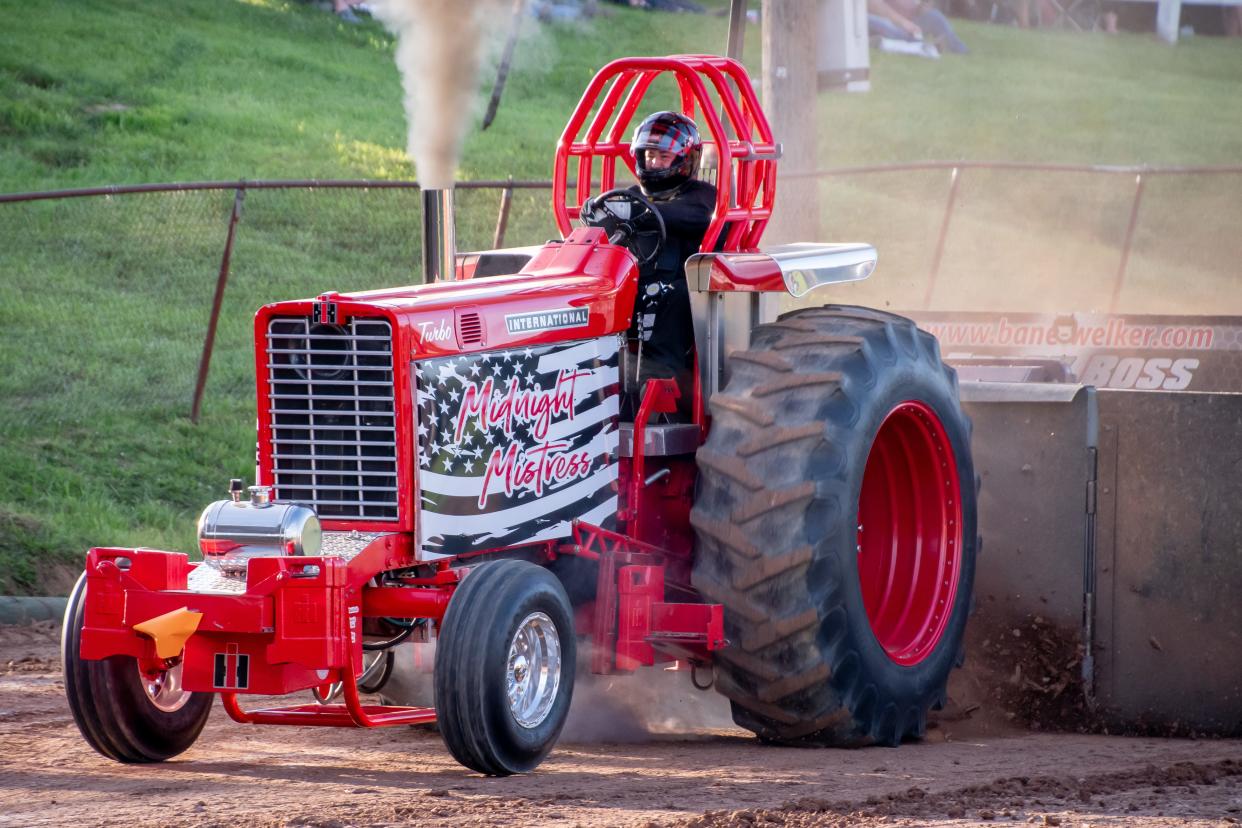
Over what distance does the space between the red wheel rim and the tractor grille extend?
87.3 inches

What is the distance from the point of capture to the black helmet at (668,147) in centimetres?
736

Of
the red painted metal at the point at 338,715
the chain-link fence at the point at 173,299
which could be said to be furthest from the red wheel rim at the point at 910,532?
the chain-link fence at the point at 173,299

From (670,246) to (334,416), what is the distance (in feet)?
5.92

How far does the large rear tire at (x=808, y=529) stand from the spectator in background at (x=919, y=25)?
29458 mm

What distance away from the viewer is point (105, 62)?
80.1 ft

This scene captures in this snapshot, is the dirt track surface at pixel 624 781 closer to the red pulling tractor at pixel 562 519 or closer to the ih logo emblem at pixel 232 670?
the red pulling tractor at pixel 562 519

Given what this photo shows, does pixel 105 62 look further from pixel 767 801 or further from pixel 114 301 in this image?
pixel 767 801

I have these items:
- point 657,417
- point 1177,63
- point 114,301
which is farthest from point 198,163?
point 1177,63

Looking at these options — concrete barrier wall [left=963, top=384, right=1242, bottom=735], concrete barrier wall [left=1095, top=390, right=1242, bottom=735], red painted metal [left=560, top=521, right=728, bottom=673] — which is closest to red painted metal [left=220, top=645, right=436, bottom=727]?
red painted metal [left=560, top=521, right=728, bottom=673]

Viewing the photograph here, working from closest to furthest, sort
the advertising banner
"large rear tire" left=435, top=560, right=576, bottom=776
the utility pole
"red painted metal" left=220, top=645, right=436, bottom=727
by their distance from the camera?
"large rear tire" left=435, top=560, right=576, bottom=776, "red painted metal" left=220, top=645, right=436, bottom=727, the advertising banner, the utility pole

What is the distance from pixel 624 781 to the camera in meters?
6.02

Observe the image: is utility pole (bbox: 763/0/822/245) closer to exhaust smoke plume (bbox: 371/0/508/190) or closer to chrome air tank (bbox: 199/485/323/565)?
exhaust smoke plume (bbox: 371/0/508/190)

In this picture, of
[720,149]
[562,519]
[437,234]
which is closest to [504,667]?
[562,519]

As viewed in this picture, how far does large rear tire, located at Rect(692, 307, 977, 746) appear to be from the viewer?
649 centimetres
